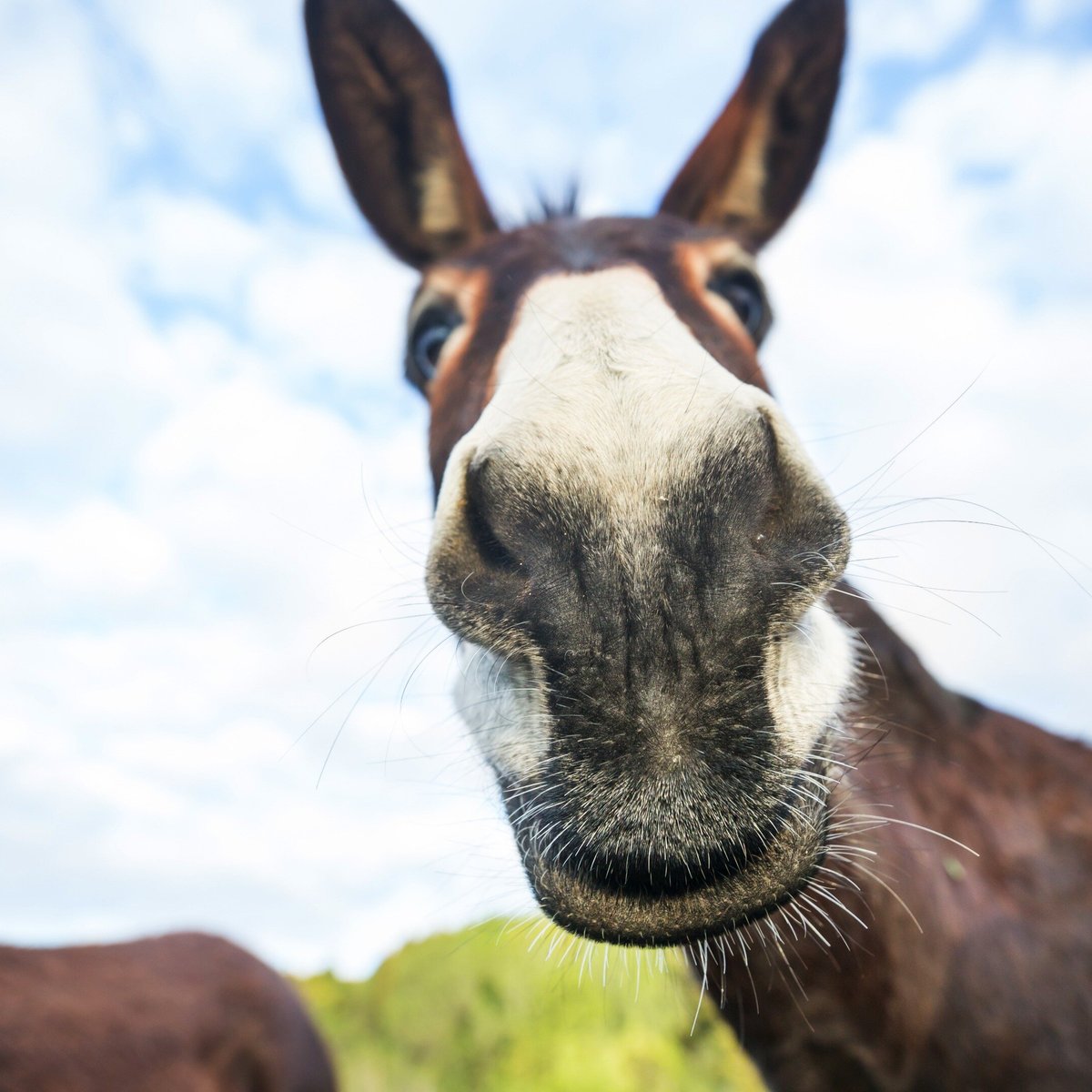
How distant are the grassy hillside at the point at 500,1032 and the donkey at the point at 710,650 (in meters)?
4.50

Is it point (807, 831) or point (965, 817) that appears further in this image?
point (965, 817)

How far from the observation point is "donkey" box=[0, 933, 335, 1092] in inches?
168

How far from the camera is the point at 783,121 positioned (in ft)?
10.0

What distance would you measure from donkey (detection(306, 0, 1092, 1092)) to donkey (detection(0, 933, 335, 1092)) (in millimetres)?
3919

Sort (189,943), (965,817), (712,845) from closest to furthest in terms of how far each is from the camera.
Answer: (712,845), (965,817), (189,943)

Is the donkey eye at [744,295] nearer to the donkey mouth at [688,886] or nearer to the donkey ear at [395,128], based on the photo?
the donkey ear at [395,128]

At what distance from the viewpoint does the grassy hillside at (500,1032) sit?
763cm

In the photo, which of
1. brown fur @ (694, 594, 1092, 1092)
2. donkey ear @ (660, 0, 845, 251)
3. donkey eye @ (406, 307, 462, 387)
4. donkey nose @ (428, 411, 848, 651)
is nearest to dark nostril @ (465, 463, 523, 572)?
donkey nose @ (428, 411, 848, 651)

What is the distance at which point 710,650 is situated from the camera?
1.21 m

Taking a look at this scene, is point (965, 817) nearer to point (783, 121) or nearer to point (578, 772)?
point (578, 772)

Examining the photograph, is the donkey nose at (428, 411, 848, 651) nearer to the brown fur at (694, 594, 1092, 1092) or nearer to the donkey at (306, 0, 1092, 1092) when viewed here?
the donkey at (306, 0, 1092, 1092)

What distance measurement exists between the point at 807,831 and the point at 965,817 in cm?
120

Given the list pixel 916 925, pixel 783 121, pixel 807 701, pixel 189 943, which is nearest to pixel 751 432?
pixel 807 701

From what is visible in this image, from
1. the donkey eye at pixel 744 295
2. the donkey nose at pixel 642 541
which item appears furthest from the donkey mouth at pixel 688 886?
the donkey eye at pixel 744 295
